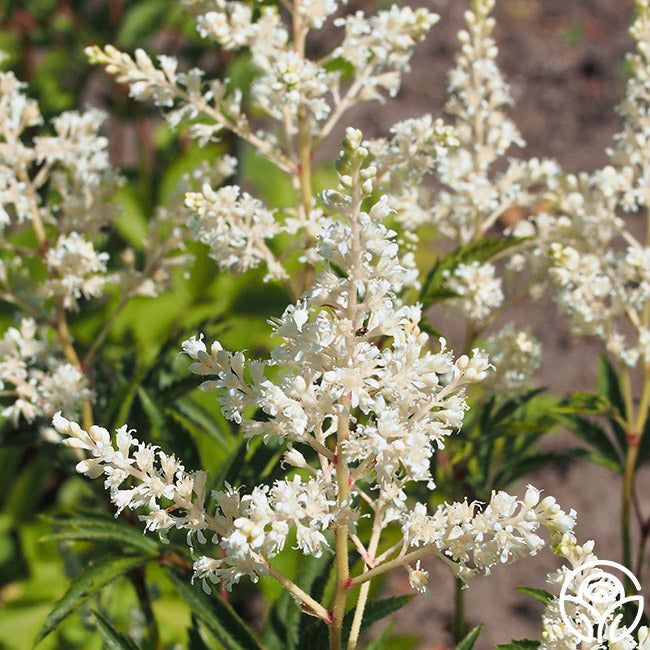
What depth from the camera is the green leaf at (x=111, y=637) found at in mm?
1771

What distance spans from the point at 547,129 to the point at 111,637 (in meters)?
5.35

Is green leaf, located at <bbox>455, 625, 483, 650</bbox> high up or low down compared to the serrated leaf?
down

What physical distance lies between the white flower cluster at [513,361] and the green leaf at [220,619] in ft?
3.29

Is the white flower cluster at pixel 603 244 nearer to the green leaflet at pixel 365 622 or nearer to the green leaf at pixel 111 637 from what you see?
the green leaflet at pixel 365 622

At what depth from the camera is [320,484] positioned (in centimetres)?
141

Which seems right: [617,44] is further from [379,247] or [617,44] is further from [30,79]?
[379,247]

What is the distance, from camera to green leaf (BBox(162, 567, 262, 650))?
1.85 m

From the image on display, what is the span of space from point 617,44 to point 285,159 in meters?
5.32

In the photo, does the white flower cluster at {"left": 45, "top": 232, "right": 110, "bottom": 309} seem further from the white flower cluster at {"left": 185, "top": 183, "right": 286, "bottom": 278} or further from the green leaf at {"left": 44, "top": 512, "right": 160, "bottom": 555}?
the green leaf at {"left": 44, "top": 512, "right": 160, "bottom": 555}

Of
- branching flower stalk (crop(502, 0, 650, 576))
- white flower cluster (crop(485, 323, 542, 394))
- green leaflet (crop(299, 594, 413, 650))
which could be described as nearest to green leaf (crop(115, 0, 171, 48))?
branching flower stalk (crop(502, 0, 650, 576))

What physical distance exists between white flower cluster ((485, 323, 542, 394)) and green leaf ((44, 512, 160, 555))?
41.5 inches

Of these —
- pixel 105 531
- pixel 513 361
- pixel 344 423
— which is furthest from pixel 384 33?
pixel 105 531

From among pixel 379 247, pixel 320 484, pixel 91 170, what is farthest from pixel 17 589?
pixel 379 247

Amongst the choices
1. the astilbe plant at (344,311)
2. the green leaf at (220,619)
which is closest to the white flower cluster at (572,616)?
the astilbe plant at (344,311)
